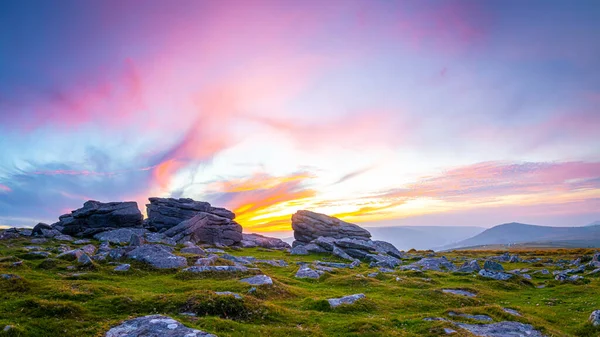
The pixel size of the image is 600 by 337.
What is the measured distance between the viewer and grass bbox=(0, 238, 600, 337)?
20859mm

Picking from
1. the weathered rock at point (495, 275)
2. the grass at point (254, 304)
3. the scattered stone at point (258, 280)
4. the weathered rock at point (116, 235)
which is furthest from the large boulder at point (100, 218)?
the weathered rock at point (495, 275)

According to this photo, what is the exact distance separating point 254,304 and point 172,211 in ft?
275

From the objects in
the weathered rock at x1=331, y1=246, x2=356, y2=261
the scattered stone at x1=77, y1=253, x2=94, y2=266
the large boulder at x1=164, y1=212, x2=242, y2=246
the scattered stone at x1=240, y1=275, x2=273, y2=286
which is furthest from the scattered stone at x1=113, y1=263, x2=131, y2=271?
the large boulder at x1=164, y1=212, x2=242, y2=246

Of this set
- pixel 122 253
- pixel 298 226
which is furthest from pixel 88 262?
pixel 298 226

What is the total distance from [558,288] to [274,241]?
8586 cm

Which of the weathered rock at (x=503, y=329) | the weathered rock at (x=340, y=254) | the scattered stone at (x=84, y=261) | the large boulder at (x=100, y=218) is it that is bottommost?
the weathered rock at (x=503, y=329)

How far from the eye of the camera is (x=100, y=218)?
89.7m

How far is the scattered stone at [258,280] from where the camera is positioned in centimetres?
3216

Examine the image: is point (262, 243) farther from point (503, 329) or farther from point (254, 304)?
point (503, 329)

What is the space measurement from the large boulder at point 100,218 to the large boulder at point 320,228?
148ft

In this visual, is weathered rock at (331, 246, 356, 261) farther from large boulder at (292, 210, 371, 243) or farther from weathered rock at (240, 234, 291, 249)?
weathered rock at (240, 234, 291, 249)

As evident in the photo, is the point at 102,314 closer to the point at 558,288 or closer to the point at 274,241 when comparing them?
the point at 558,288

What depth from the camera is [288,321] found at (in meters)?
23.2

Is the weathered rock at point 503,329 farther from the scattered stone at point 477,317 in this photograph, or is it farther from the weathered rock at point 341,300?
the weathered rock at point 341,300
